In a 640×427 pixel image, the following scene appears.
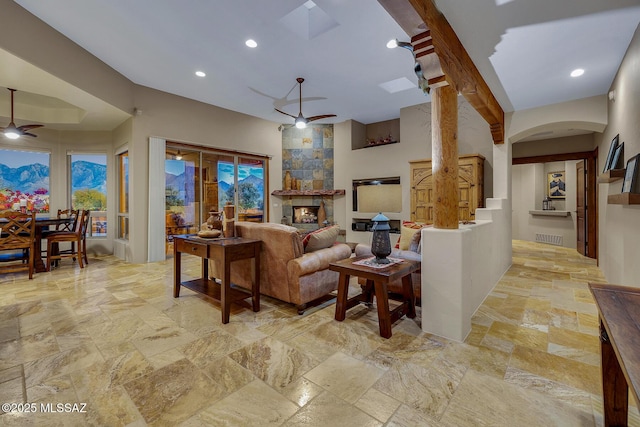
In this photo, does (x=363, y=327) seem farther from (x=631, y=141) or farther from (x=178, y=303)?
(x=631, y=141)

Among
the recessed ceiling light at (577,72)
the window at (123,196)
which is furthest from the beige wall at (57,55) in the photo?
the recessed ceiling light at (577,72)

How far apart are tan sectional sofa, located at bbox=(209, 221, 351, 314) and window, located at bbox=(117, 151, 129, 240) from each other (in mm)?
3761

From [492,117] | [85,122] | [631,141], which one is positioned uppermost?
[85,122]

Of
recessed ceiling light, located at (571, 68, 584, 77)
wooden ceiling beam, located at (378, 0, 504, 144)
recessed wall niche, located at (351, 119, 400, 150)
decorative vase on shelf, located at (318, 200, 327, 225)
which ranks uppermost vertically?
recessed wall niche, located at (351, 119, 400, 150)

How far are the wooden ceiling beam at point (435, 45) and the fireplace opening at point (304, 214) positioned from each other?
4.75 m

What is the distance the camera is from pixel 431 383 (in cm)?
174

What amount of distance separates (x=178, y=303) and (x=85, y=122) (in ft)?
15.2

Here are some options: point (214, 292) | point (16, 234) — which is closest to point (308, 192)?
point (214, 292)

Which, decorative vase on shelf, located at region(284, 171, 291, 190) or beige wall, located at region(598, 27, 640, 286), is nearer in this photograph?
beige wall, located at region(598, 27, 640, 286)

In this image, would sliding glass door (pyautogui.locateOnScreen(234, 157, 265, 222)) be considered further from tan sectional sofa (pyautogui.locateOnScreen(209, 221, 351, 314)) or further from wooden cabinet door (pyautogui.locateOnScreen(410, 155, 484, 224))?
tan sectional sofa (pyautogui.locateOnScreen(209, 221, 351, 314))

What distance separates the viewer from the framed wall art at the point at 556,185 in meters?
7.57

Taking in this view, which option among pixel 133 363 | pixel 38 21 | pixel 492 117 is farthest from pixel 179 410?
pixel 492 117

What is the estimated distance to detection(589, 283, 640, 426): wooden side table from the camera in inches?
40.4

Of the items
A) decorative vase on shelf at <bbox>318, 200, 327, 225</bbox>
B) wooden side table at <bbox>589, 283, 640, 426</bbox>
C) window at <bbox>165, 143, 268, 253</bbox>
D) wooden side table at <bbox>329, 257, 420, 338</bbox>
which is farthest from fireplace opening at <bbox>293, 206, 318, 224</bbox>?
wooden side table at <bbox>589, 283, 640, 426</bbox>
